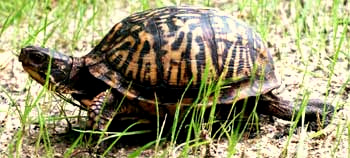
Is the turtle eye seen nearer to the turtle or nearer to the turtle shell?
the turtle

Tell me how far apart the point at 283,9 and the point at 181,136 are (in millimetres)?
1943

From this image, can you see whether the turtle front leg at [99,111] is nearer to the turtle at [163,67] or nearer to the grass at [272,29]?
the turtle at [163,67]

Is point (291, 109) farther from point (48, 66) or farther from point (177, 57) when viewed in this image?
point (48, 66)

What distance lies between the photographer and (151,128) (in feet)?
9.82

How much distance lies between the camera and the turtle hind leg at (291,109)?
2990mm

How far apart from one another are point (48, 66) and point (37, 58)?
0.08m

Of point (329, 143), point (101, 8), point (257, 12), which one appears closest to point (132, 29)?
point (329, 143)

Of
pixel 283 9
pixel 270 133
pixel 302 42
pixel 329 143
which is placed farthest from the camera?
pixel 283 9

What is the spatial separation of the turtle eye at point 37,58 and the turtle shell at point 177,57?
198mm

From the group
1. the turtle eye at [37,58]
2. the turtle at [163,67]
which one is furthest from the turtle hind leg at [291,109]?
the turtle eye at [37,58]

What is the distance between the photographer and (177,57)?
2.83 meters

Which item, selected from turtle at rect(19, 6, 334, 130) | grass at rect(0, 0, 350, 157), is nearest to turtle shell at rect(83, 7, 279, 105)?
turtle at rect(19, 6, 334, 130)

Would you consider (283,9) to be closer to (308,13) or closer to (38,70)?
(308,13)

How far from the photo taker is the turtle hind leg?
2.99 meters
